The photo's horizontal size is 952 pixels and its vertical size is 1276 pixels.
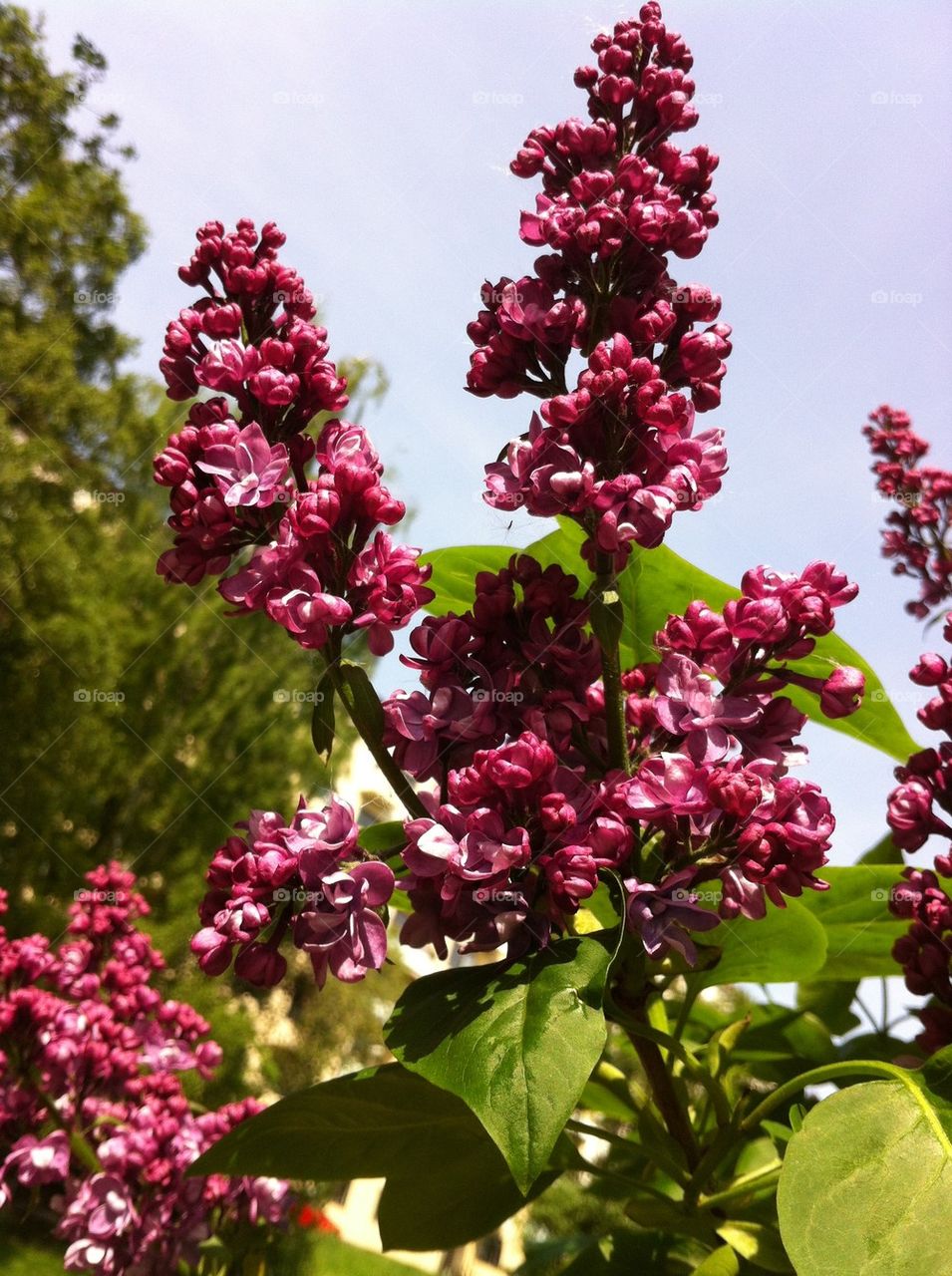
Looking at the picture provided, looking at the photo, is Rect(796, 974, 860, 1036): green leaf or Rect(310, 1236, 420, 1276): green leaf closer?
Rect(796, 974, 860, 1036): green leaf

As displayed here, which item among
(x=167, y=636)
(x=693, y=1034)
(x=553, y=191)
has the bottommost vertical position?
(x=693, y=1034)

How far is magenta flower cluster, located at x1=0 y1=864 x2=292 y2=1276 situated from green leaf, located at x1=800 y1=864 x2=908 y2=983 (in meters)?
0.74

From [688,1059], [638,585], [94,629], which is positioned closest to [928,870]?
[688,1059]

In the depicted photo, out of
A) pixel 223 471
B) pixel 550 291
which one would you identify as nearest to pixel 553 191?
pixel 550 291

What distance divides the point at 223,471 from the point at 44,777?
11856mm

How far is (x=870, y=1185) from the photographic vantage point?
0.64m

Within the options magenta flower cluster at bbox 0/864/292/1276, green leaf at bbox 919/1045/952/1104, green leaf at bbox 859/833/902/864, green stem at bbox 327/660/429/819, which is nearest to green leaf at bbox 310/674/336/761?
green stem at bbox 327/660/429/819

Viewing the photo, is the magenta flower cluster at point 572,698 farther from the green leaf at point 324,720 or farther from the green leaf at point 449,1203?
the green leaf at point 449,1203

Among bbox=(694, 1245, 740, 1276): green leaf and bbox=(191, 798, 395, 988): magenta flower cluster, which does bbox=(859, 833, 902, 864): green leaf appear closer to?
bbox=(694, 1245, 740, 1276): green leaf

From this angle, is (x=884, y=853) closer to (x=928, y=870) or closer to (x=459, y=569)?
(x=928, y=870)

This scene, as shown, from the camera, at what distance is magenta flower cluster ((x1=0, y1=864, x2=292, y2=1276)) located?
128 centimetres

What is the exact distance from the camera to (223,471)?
78cm

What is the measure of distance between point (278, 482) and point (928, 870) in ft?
2.19

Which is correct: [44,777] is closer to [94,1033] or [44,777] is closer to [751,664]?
[94,1033]
